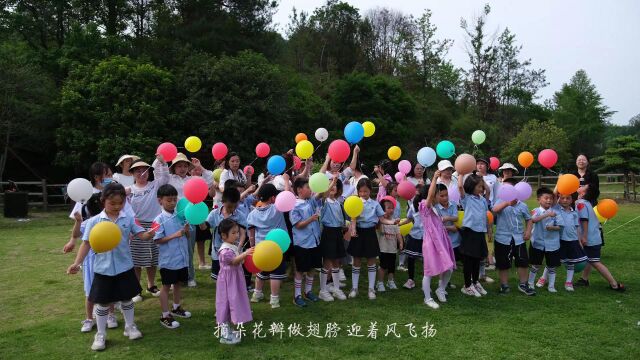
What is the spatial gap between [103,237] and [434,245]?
3735 millimetres

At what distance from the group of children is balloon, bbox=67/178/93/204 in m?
0.15

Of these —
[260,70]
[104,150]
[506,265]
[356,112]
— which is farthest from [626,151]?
[104,150]

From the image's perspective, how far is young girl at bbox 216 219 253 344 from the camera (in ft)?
14.1

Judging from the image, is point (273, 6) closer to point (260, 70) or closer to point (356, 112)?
point (356, 112)

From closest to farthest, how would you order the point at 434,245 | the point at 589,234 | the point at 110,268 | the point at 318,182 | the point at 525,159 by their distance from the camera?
the point at 110,268
the point at 318,182
the point at 434,245
the point at 589,234
the point at 525,159

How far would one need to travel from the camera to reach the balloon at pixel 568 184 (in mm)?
5668

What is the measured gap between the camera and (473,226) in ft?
18.7

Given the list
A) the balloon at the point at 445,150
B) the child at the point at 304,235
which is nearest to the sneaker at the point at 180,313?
the child at the point at 304,235

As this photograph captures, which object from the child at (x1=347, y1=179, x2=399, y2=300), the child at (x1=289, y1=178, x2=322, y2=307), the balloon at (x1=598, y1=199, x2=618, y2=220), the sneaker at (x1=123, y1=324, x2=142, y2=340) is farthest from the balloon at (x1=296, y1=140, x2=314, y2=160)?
the balloon at (x1=598, y1=199, x2=618, y2=220)

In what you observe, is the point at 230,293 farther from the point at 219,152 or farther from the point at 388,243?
the point at 219,152

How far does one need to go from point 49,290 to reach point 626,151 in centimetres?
2369

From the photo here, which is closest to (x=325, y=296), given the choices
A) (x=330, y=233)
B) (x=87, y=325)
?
(x=330, y=233)

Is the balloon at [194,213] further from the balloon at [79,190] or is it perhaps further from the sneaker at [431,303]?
the sneaker at [431,303]

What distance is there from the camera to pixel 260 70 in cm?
1972
